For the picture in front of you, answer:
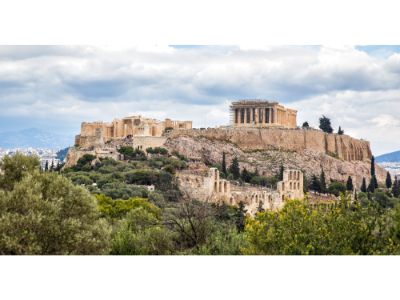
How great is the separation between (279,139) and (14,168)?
130 ft

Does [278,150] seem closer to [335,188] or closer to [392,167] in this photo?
[335,188]

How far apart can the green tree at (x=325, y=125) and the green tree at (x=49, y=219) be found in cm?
4571

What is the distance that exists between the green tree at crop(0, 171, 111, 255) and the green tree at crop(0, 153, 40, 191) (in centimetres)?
40

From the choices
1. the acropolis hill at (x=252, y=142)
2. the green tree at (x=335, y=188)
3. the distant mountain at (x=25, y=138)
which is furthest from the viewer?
the acropolis hill at (x=252, y=142)

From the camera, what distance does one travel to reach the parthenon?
51.6m

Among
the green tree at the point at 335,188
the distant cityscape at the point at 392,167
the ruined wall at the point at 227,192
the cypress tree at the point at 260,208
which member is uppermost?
the distant cityscape at the point at 392,167

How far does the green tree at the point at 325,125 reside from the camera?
180ft

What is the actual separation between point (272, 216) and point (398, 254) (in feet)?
6.64

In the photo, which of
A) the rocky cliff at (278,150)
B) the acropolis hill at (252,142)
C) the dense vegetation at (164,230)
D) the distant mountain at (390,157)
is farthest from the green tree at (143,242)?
the distant mountain at (390,157)

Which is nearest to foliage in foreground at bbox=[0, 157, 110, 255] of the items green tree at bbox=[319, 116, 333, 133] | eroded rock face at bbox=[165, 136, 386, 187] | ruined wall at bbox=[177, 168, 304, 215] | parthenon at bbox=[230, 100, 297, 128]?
ruined wall at bbox=[177, 168, 304, 215]

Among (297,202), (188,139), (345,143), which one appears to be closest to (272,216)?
(297,202)

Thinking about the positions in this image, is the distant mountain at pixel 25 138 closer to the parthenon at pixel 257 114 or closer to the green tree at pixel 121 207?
the green tree at pixel 121 207

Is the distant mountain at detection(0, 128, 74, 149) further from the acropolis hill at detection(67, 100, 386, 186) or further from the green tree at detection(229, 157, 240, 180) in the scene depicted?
the green tree at detection(229, 157, 240, 180)
